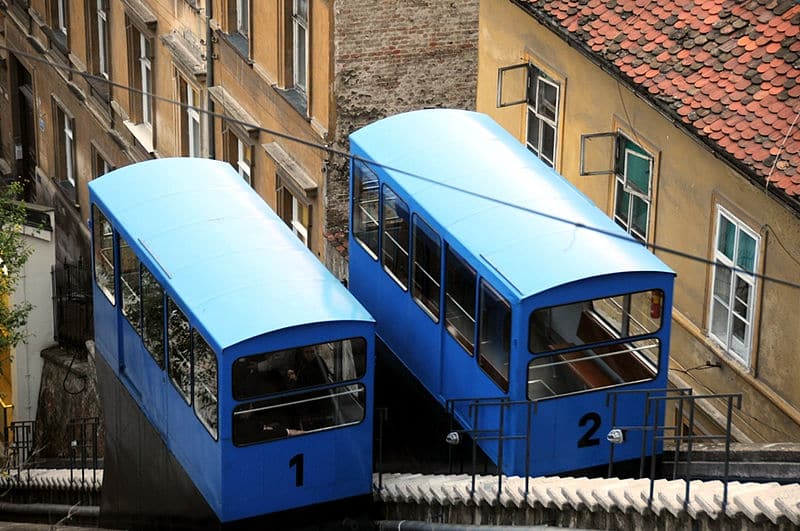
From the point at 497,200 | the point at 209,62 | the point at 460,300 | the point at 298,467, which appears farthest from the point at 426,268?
the point at 209,62

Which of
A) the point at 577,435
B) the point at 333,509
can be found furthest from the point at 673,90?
the point at 333,509

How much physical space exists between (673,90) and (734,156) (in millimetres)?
1589

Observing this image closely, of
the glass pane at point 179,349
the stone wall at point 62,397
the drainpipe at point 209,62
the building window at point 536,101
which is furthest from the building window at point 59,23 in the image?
the glass pane at point 179,349

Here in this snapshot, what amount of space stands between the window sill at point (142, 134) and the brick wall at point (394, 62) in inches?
276

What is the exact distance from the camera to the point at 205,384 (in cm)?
1507

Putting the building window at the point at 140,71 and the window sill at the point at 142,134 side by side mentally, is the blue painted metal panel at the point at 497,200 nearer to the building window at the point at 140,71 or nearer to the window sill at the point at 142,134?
the window sill at the point at 142,134

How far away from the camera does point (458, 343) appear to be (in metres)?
15.7

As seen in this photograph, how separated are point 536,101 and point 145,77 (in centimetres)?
1025

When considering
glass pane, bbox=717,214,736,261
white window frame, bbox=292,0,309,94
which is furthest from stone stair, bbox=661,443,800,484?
white window frame, bbox=292,0,309,94

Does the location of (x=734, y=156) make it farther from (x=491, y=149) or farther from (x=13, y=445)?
(x=13, y=445)

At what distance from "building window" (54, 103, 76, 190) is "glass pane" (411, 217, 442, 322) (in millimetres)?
17705

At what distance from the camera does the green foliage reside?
24188 mm

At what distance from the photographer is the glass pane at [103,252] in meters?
18.0

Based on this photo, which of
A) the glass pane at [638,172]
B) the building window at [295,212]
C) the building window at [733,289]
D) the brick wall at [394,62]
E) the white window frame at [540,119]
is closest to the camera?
the building window at [733,289]
